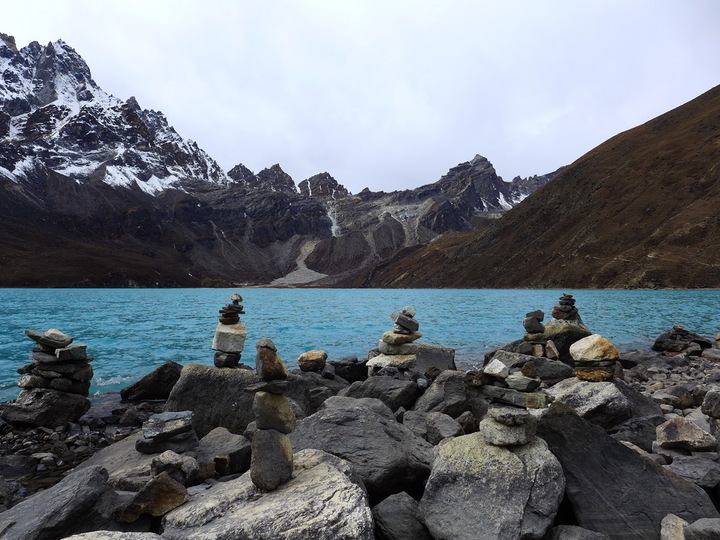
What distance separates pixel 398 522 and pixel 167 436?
4386 millimetres

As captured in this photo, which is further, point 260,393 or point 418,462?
point 418,462

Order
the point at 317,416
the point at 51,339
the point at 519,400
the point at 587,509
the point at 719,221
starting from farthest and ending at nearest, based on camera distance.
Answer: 1. the point at 719,221
2. the point at 51,339
3. the point at 317,416
4. the point at 519,400
5. the point at 587,509

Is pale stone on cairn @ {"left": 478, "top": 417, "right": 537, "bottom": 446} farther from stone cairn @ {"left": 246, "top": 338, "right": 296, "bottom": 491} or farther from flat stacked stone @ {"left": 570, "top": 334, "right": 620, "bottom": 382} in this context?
flat stacked stone @ {"left": 570, "top": 334, "right": 620, "bottom": 382}

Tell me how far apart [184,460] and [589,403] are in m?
7.62

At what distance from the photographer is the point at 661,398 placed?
11.1 m

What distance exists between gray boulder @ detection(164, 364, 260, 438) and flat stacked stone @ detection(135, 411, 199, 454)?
7.47 feet

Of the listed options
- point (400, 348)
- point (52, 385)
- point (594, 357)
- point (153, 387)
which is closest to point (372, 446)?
point (594, 357)

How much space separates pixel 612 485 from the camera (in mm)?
5664

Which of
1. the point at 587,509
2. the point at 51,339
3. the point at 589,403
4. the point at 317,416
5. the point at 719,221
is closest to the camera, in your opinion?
the point at 587,509

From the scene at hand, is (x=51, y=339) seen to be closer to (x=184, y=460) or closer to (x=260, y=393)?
(x=184, y=460)

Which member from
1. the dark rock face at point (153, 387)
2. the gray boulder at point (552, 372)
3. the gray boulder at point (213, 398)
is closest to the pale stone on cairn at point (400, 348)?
the gray boulder at point (552, 372)

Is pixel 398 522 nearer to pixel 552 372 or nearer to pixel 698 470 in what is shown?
pixel 698 470

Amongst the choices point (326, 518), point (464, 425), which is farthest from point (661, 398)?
point (326, 518)

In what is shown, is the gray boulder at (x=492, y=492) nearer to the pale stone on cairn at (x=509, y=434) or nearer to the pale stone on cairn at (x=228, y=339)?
the pale stone on cairn at (x=509, y=434)
